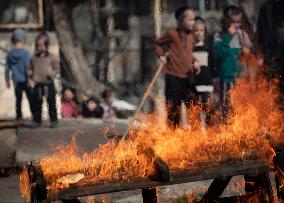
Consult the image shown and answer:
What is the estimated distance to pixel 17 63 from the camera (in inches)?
376

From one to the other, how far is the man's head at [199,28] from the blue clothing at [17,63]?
13.2 feet

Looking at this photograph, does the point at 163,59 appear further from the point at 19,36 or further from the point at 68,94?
the point at 19,36

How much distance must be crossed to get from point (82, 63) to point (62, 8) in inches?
53.3

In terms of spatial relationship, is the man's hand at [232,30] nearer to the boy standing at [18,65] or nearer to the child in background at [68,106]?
the child in background at [68,106]

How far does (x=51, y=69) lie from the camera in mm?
9859

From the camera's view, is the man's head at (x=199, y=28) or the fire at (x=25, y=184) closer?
the fire at (x=25, y=184)

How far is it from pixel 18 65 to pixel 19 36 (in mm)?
639

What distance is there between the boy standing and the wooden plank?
6.03 metres

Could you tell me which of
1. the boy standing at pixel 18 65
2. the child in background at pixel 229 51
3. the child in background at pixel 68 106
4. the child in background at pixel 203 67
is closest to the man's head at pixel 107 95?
the child in background at pixel 68 106

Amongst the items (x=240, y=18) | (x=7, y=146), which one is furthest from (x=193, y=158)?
(x=240, y=18)

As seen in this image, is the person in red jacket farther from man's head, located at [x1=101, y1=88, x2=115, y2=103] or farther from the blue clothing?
the blue clothing

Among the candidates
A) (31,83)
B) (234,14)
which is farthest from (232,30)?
(31,83)

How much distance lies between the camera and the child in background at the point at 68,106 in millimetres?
9953

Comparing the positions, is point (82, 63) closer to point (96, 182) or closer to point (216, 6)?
point (216, 6)
